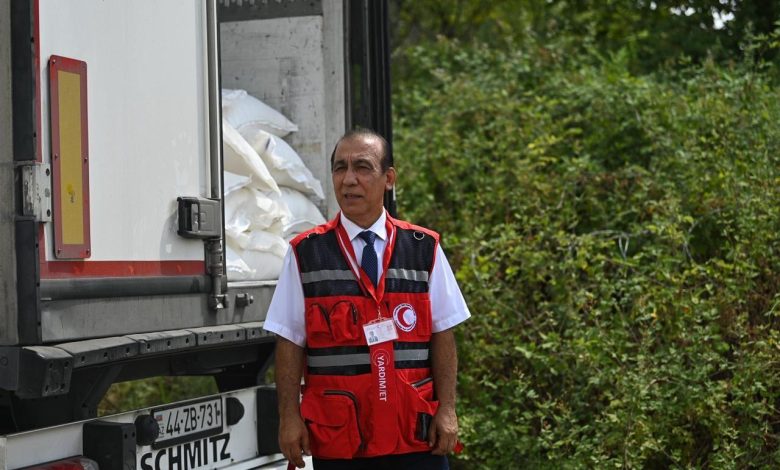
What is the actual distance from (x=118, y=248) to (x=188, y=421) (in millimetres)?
823

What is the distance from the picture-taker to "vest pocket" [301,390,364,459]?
316 cm

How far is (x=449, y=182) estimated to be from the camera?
7527 mm

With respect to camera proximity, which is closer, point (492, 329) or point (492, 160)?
point (492, 329)

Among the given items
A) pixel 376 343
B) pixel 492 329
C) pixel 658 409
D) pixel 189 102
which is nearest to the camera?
pixel 376 343

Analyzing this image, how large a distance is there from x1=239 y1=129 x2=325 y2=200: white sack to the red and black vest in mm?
1469

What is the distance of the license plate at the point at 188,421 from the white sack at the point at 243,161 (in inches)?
37.1

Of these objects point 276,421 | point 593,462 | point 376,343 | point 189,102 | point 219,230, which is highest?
point 189,102

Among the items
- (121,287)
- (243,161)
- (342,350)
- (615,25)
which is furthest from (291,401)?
(615,25)

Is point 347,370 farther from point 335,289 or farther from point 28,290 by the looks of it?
point 28,290

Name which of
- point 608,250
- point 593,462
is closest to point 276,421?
point 593,462

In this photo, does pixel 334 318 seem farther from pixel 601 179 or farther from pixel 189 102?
pixel 601 179

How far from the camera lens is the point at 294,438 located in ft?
10.5

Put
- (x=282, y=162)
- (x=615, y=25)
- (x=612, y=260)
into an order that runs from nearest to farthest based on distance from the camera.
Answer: (x=282, y=162)
(x=612, y=260)
(x=615, y=25)

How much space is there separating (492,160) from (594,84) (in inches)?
37.7
